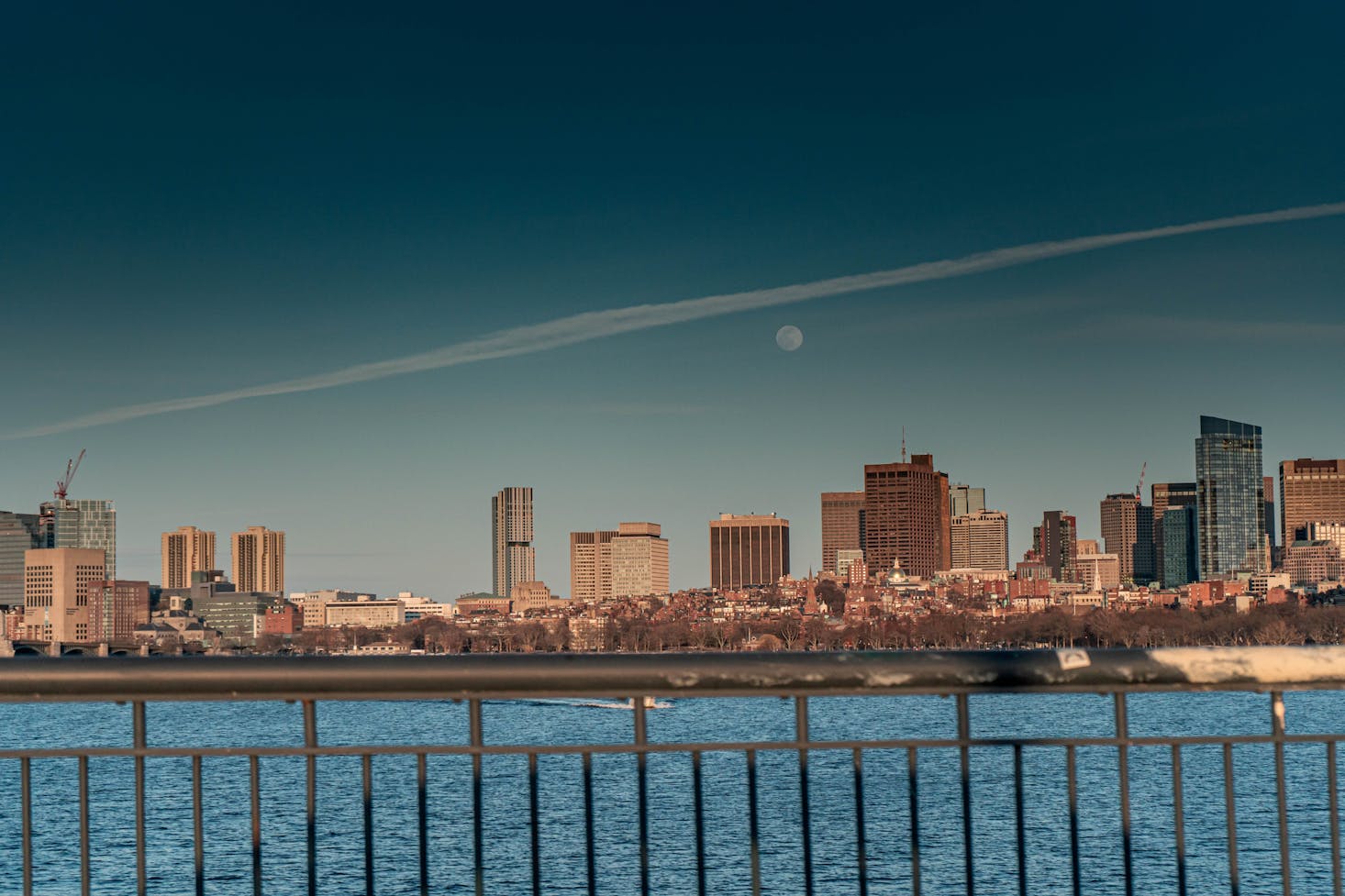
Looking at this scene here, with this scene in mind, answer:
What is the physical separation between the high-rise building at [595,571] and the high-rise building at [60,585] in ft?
218

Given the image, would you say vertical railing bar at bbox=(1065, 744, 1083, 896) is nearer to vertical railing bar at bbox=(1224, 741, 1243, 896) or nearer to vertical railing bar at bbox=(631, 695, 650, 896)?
vertical railing bar at bbox=(1224, 741, 1243, 896)

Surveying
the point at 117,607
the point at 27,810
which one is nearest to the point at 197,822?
the point at 27,810

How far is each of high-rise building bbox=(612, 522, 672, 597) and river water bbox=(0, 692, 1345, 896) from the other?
355ft

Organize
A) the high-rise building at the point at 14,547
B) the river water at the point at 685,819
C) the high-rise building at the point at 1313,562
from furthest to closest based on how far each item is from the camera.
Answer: the high-rise building at the point at 14,547 < the high-rise building at the point at 1313,562 < the river water at the point at 685,819

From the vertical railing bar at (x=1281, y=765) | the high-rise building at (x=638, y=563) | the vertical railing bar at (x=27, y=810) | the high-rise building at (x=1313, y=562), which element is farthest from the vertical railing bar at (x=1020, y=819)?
the high-rise building at (x=638, y=563)

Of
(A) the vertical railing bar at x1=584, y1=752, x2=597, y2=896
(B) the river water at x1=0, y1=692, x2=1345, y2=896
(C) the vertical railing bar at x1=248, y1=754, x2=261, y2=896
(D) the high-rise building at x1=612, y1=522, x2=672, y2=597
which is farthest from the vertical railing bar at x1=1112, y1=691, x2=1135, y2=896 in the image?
(D) the high-rise building at x1=612, y1=522, x2=672, y2=597

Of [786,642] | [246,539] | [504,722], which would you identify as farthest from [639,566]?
[504,722]

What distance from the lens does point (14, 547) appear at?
178000mm

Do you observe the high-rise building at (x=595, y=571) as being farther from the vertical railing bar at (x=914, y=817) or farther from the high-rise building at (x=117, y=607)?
the vertical railing bar at (x=914, y=817)

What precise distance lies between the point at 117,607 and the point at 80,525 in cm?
3518

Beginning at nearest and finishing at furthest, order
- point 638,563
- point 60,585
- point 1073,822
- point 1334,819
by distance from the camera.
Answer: point 1073,822
point 1334,819
point 60,585
point 638,563

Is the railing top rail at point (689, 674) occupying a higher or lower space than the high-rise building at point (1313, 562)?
higher

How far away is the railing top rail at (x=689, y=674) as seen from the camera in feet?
10.2

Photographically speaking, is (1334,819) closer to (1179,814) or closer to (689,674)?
(1179,814)
